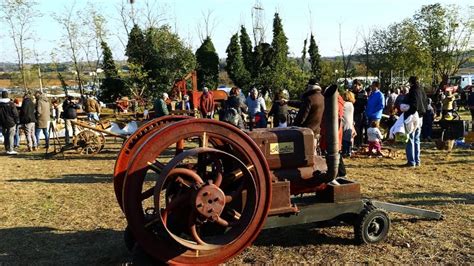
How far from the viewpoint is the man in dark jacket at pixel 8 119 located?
13188mm

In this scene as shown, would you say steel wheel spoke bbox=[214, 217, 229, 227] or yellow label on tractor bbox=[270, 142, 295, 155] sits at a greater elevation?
yellow label on tractor bbox=[270, 142, 295, 155]

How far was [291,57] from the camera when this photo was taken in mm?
37625

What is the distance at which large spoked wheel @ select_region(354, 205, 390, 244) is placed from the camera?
480cm

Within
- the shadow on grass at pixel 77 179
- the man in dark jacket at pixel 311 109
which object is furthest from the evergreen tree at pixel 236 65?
the man in dark jacket at pixel 311 109

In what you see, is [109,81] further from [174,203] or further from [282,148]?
[174,203]

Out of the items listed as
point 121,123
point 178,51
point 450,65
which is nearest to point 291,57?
point 178,51

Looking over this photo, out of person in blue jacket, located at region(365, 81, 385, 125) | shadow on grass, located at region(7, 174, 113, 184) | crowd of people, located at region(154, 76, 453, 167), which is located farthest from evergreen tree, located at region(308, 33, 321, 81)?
shadow on grass, located at region(7, 174, 113, 184)

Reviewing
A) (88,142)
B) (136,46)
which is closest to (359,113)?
(88,142)

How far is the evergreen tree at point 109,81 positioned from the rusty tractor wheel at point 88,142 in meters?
17.3

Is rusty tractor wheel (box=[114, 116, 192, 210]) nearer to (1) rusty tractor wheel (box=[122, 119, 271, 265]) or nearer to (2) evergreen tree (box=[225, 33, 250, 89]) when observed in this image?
(1) rusty tractor wheel (box=[122, 119, 271, 265])

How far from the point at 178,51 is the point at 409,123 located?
74.7 ft

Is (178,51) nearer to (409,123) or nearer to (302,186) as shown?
(409,123)

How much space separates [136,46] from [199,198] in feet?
89.4

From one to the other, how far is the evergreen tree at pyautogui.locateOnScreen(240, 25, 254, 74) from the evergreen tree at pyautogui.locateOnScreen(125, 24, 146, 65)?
10642 millimetres
